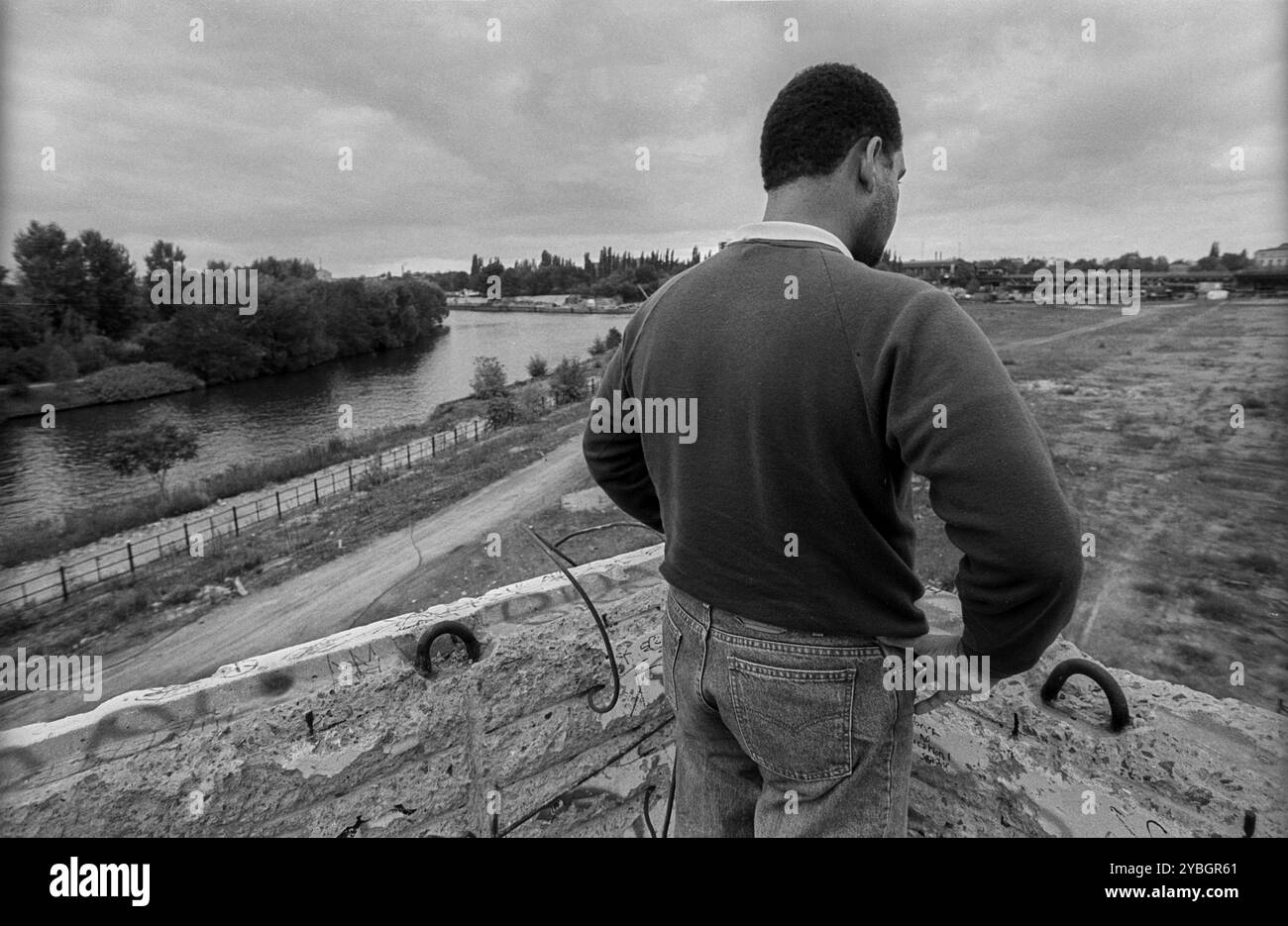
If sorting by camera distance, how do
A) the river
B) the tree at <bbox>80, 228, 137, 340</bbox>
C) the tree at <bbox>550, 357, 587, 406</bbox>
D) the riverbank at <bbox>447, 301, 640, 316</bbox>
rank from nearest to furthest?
the river < the tree at <bbox>550, 357, 587, 406</bbox> < the tree at <bbox>80, 228, 137, 340</bbox> < the riverbank at <bbox>447, 301, 640, 316</bbox>

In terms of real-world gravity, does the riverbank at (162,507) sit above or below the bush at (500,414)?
below

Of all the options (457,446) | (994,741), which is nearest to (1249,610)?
(994,741)

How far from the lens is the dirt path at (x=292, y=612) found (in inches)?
408

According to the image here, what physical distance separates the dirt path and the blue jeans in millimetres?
10301

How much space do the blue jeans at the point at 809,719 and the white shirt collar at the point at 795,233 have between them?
90 cm

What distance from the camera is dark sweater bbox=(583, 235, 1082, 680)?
1.20 metres

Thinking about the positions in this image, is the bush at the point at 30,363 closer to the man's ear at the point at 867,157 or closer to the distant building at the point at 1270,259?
the man's ear at the point at 867,157

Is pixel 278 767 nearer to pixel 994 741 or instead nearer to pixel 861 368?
pixel 861 368

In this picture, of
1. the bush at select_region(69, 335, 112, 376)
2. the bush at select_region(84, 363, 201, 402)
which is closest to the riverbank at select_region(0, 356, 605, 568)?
the bush at select_region(84, 363, 201, 402)

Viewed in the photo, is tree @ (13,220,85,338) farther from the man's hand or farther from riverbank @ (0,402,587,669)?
the man's hand

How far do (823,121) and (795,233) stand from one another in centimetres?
29

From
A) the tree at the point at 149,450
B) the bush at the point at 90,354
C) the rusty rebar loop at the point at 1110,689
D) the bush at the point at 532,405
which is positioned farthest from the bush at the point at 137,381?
the rusty rebar loop at the point at 1110,689
